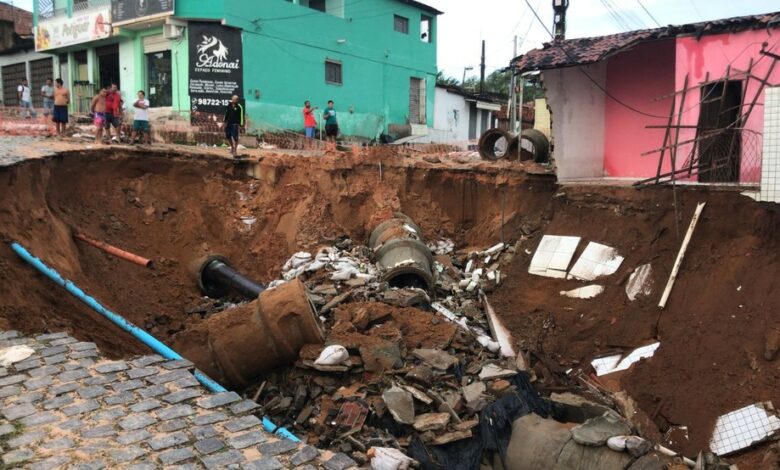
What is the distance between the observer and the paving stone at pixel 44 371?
405cm

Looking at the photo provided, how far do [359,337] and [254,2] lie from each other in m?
14.8

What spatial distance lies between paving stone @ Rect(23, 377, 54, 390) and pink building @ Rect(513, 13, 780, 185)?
7810 mm

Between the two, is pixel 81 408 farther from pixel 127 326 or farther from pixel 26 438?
pixel 127 326

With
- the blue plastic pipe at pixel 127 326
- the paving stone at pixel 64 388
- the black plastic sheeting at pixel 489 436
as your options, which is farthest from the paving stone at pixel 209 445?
the black plastic sheeting at pixel 489 436

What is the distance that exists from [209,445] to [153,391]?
2.68 ft

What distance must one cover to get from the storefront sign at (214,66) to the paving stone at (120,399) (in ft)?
51.6

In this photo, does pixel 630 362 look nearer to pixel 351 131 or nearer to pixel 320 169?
pixel 320 169

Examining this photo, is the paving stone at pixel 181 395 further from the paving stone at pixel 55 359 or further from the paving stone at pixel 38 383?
the paving stone at pixel 55 359

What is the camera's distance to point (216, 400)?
3.86 m

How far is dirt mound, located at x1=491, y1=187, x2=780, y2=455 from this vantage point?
278 inches

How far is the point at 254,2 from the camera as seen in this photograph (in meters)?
18.6

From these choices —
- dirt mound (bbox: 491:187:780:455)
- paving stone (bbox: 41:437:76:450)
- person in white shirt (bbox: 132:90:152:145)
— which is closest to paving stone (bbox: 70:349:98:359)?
paving stone (bbox: 41:437:76:450)

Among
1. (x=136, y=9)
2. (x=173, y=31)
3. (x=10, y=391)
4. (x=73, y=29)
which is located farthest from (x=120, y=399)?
(x=73, y=29)

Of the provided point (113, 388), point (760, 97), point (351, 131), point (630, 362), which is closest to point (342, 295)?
point (630, 362)
